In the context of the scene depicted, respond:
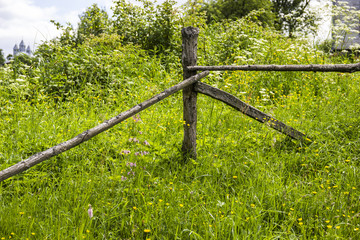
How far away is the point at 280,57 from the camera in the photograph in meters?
7.26

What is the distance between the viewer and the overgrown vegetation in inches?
93.0

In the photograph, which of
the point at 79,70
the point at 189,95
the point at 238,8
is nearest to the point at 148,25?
the point at 79,70

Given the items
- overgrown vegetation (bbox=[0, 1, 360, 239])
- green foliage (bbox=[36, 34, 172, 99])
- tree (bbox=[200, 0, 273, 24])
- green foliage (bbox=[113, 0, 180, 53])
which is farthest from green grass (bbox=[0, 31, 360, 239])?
tree (bbox=[200, 0, 273, 24])

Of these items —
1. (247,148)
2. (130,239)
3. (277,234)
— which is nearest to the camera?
(130,239)

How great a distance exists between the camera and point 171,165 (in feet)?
10.8

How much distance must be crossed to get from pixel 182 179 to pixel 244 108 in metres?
1.14

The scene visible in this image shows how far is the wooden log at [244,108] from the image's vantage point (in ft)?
11.2

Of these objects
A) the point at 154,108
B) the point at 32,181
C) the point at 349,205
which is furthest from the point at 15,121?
the point at 349,205

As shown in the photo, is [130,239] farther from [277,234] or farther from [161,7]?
[161,7]

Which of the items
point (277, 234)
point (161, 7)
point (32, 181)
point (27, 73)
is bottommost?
point (277, 234)

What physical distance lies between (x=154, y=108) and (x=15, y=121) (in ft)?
6.83

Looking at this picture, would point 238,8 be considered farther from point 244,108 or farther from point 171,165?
point 171,165

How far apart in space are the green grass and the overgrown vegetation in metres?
0.01

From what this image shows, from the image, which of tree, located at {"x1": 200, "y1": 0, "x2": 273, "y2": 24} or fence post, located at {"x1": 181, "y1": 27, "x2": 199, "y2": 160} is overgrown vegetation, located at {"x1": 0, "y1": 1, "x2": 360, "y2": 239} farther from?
tree, located at {"x1": 200, "y1": 0, "x2": 273, "y2": 24}
